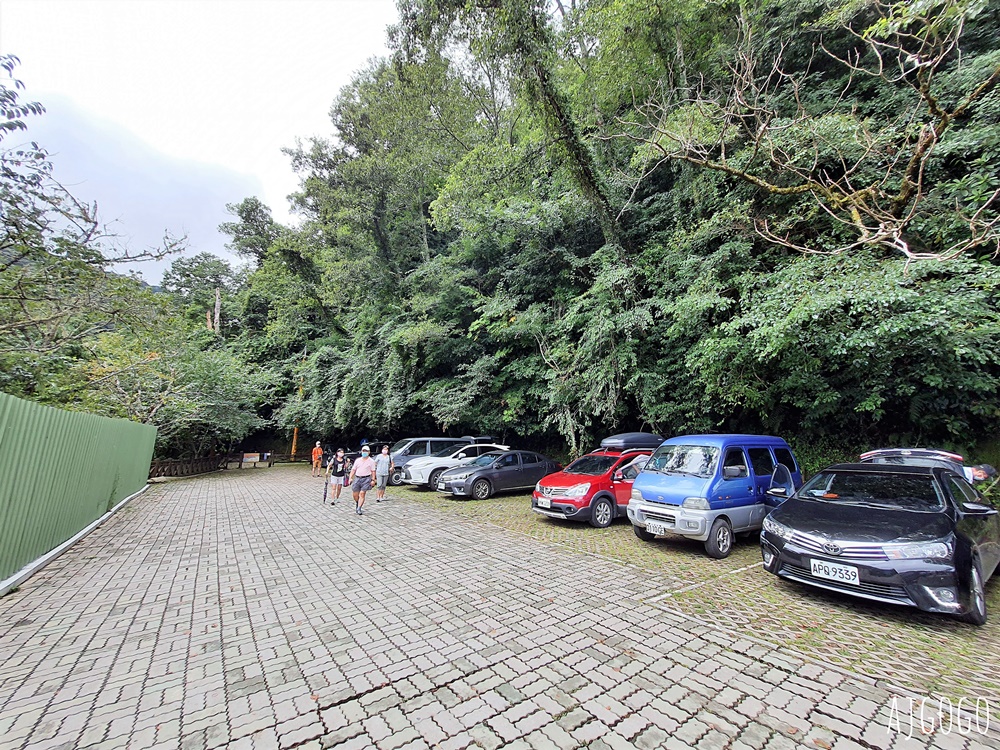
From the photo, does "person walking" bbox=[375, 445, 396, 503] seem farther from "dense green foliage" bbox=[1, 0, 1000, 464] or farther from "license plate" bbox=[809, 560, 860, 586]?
"license plate" bbox=[809, 560, 860, 586]

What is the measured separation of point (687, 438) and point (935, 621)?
3.60 meters

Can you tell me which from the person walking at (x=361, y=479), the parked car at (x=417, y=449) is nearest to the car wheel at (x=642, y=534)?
the person walking at (x=361, y=479)

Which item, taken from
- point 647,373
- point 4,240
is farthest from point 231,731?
point 647,373

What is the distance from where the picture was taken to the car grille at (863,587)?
12.6ft

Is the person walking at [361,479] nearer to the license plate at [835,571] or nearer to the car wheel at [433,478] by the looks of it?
the car wheel at [433,478]

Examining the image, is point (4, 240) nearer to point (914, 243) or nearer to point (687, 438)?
point (687, 438)

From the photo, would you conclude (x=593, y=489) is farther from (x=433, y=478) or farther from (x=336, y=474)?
(x=433, y=478)

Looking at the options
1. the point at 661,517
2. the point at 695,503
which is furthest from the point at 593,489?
the point at 695,503

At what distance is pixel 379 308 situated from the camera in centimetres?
1994

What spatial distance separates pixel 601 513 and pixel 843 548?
14.5 feet

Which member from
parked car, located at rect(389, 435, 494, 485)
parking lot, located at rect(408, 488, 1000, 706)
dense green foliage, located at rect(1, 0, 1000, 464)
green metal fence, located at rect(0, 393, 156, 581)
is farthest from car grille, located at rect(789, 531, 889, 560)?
parked car, located at rect(389, 435, 494, 485)

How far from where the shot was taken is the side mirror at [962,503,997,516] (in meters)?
4.47

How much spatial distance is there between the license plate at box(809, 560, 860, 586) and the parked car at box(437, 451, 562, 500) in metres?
8.51

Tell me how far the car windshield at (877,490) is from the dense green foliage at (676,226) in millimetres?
2405
